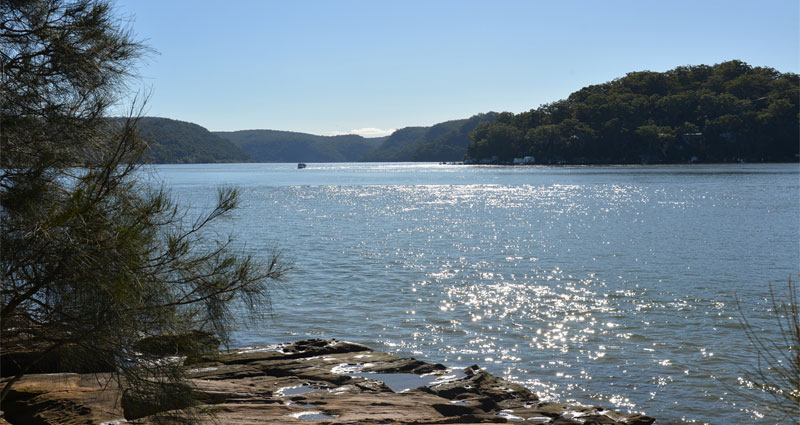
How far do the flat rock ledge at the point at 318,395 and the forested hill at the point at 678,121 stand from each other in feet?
491

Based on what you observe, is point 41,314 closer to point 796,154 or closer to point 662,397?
point 662,397

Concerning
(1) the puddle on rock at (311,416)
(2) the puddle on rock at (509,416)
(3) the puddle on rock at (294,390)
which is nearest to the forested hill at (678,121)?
(2) the puddle on rock at (509,416)

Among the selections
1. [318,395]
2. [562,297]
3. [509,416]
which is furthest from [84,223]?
[562,297]

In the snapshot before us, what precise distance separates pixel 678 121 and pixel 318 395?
169 meters

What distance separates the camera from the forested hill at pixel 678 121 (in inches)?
5576

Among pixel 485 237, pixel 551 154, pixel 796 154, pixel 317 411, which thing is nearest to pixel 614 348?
pixel 317 411

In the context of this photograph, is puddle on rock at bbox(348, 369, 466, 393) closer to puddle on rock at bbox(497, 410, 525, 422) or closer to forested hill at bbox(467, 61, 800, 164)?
puddle on rock at bbox(497, 410, 525, 422)

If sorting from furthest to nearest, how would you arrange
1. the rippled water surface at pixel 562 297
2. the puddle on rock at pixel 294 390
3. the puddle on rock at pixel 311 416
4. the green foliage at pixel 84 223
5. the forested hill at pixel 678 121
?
the forested hill at pixel 678 121, the rippled water surface at pixel 562 297, the puddle on rock at pixel 294 390, the puddle on rock at pixel 311 416, the green foliage at pixel 84 223

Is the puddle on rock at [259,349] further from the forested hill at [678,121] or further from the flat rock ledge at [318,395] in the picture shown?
the forested hill at [678,121]

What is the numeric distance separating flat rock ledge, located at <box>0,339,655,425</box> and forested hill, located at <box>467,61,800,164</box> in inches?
5891

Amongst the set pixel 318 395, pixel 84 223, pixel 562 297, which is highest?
pixel 84 223

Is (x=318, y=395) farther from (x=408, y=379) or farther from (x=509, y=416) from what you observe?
(x=509, y=416)

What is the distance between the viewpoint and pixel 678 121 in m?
160

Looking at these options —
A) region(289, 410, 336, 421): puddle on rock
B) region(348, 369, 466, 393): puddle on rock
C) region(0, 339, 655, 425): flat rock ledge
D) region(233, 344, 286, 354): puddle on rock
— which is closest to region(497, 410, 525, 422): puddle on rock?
region(0, 339, 655, 425): flat rock ledge
